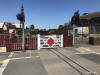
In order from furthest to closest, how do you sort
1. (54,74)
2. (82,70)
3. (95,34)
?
1. (95,34)
2. (82,70)
3. (54,74)

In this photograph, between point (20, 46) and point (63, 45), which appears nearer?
point (20, 46)

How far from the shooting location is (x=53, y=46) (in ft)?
43.0

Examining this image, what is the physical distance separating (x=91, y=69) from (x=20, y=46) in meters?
7.99

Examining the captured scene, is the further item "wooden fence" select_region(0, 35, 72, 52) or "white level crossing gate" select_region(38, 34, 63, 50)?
"white level crossing gate" select_region(38, 34, 63, 50)

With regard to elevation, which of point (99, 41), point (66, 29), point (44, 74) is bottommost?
point (44, 74)

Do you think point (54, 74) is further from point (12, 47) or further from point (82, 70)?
point (12, 47)

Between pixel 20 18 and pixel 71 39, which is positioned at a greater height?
pixel 20 18

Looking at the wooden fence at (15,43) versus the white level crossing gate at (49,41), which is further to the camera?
the white level crossing gate at (49,41)

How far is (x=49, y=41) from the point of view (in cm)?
1291

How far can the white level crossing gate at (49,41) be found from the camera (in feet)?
42.0

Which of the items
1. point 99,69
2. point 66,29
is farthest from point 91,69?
point 66,29

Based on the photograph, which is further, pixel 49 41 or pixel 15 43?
pixel 49 41

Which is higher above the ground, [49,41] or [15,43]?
[49,41]

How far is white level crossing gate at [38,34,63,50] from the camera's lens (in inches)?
504
